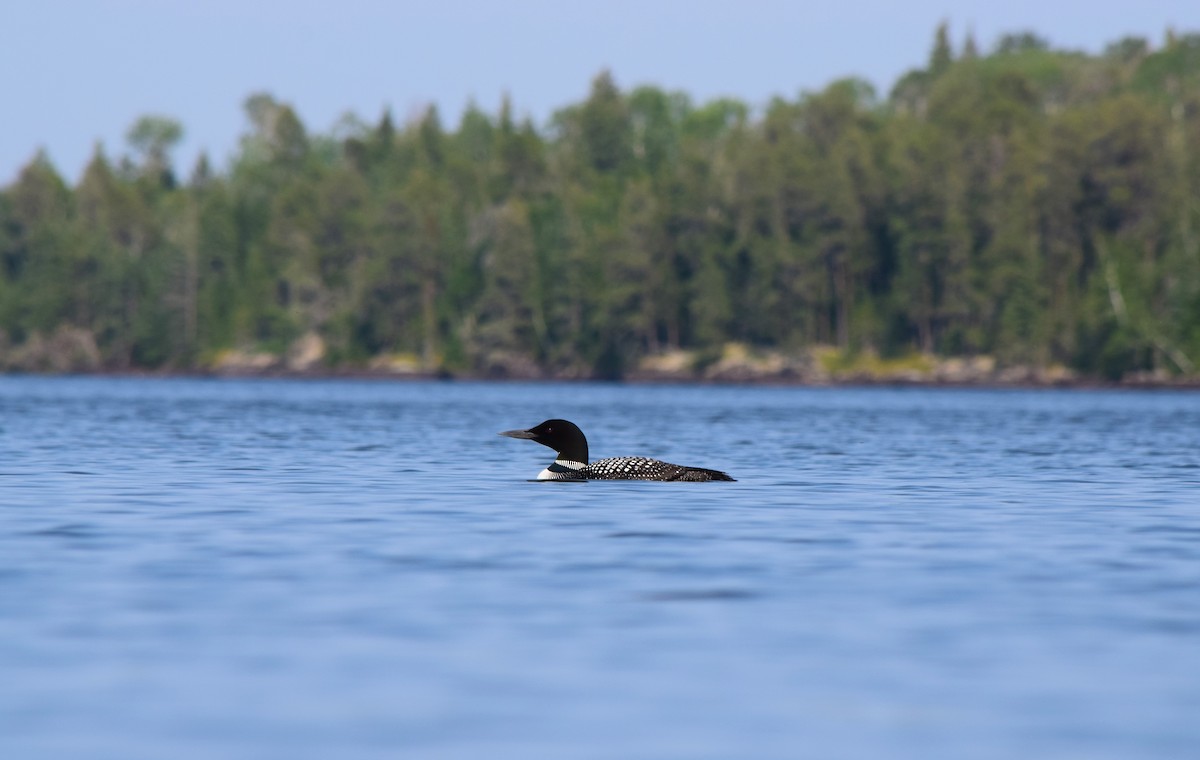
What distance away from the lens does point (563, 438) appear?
93.1 ft

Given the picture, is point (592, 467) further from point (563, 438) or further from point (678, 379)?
point (678, 379)

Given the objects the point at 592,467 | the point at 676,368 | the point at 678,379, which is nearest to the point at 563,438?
the point at 592,467

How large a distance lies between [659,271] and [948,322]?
84.5 feet

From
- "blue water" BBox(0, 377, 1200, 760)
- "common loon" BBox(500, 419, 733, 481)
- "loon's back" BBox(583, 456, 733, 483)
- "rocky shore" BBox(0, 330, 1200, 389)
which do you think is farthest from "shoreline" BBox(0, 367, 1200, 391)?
"blue water" BBox(0, 377, 1200, 760)

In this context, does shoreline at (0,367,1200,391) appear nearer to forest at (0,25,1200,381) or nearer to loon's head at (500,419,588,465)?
forest at (0,25,1200,381)

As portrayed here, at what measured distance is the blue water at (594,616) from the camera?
34.3 ft

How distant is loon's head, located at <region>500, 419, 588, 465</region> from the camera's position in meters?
28.1

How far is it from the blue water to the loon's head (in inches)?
27.3

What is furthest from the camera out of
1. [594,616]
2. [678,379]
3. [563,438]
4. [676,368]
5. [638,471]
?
[676,368]

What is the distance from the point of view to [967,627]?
14.1 metres

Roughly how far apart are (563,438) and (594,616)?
13.9m

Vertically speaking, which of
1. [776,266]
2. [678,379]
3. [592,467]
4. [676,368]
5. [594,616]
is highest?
[776,266]

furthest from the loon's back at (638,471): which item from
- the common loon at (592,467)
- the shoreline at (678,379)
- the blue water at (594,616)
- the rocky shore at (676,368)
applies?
the rocky shore at (676,368)

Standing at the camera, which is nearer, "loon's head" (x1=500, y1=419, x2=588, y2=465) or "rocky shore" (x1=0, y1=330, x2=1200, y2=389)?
"loon's head" (x1=500, y1=419, x2=588, y2=465)
